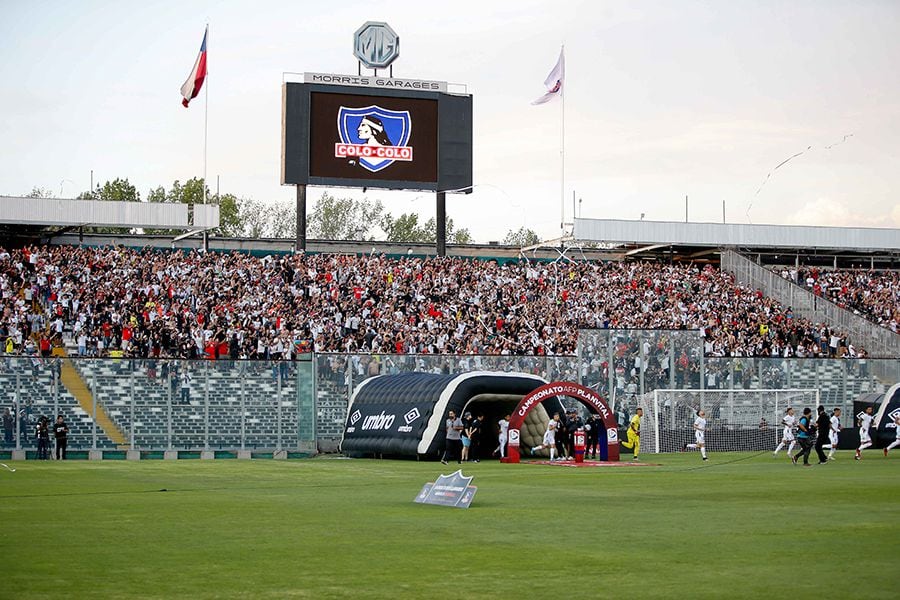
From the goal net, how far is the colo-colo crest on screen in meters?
22.0

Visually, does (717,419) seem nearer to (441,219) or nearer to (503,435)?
(503,435)

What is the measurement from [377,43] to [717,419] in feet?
92.5

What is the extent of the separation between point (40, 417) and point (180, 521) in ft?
73.6

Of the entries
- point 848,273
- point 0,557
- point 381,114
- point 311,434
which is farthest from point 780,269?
point 0,557

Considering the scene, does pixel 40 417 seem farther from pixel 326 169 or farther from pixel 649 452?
pixel 326 169

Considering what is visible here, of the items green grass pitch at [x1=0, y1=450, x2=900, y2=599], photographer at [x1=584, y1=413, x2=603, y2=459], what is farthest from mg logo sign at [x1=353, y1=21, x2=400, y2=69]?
green grass pitch at [x1=0, y1=450, x2=900, y2=599]

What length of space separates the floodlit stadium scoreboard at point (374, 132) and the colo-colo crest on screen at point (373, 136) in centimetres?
5

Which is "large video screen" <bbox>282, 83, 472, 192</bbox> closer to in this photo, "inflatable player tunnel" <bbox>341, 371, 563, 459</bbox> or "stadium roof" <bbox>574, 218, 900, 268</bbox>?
"stadium roof" <bbox>574, 218, 900, 268</bbox>

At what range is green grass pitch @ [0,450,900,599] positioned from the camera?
447 inches

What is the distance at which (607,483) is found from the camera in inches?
1011

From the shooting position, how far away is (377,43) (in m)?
61.2

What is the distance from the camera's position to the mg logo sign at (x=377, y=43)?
2400 inches

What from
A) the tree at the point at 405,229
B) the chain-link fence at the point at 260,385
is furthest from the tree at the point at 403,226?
the chain-link fence at the point at 260,385

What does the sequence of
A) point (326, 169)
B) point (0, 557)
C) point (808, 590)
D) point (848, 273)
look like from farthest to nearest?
point (848, 273), point (326, 169), point (0, 557), point (808, 590)
